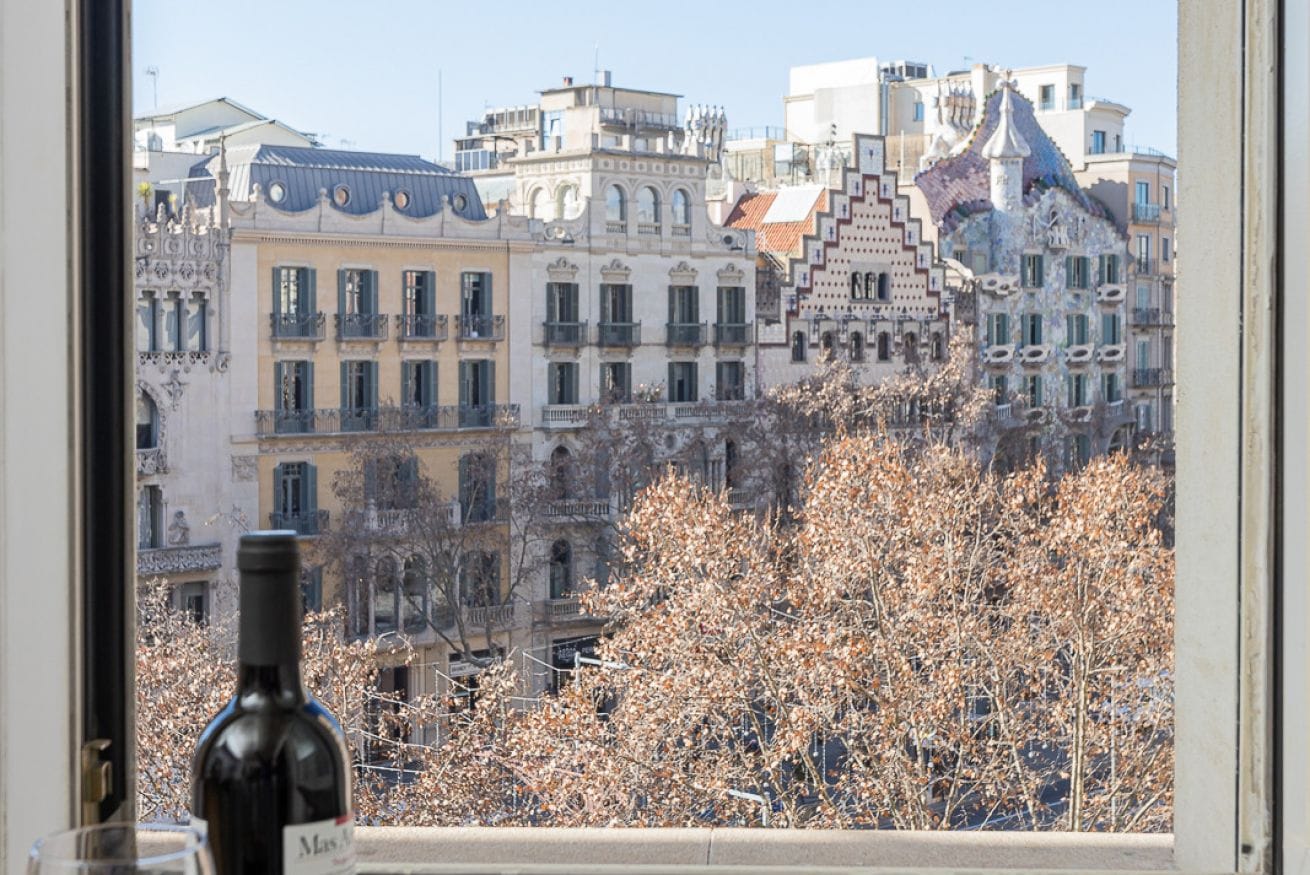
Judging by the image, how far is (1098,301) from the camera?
8977 millimetres

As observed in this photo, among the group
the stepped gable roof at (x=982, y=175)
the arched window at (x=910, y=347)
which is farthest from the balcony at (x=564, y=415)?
the stepped gable roof at (x=982, y=175)

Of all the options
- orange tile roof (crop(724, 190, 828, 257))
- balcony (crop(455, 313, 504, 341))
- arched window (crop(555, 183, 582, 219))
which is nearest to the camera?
balcony (crop(455, 313, 504, 341))

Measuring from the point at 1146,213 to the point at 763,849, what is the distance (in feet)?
29.6

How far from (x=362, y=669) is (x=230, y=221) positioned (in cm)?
264

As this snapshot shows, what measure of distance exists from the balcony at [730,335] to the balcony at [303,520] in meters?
2.13

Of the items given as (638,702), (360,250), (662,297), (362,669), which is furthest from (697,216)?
(638,702)

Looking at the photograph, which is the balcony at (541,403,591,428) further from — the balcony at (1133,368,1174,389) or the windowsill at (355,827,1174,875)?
the windowsill at (355,827,1174,875)

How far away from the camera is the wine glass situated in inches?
12.8

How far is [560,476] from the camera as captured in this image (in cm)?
738

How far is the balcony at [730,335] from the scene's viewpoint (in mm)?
8086

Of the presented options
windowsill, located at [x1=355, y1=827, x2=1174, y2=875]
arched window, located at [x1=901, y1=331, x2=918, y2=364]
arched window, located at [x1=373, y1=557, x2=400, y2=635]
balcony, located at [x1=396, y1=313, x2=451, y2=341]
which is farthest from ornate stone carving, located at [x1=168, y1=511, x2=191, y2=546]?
windowsill, located at [x1=355, y1=827, x2=1174, y2=875]

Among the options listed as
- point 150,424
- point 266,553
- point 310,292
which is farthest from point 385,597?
point 266,553

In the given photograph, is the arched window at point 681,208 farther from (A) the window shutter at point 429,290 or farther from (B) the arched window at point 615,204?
(A) the window shutter at point 429,290

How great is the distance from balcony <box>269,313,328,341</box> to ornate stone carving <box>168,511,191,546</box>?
83 cm
